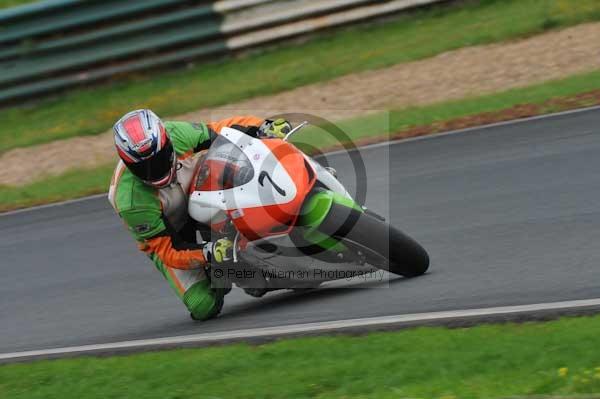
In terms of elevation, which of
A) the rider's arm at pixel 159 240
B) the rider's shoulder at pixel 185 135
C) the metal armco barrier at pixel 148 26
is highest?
the metal armco barrier at pixel 148 26

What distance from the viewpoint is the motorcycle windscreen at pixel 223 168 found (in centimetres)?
619

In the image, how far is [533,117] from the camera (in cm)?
1033

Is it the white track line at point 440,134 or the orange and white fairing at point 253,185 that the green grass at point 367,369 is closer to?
the orange and white fairing at point 253,185

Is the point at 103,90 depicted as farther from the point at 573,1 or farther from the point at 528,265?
the point at 528,265

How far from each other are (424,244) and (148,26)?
25.9ft

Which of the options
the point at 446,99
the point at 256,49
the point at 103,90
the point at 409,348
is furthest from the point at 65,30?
the point at 409,348

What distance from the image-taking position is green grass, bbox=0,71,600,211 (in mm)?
11039

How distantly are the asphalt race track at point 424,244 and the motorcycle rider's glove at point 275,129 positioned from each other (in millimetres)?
1158

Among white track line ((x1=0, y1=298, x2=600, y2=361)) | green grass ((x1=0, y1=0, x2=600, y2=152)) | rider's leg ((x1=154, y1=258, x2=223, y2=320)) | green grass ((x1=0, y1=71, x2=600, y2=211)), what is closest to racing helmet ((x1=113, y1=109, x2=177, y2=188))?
rider's leg ((x1=154, y1=258, x2=223, y2=320))

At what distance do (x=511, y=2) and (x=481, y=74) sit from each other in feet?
8.28

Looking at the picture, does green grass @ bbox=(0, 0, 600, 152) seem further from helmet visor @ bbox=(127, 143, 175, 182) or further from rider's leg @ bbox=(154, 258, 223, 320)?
helmet visor @ bbox=(127, 143, 175, 182)

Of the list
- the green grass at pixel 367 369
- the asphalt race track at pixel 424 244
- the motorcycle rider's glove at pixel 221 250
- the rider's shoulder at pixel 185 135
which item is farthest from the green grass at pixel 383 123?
the green grass at pixel 367 369

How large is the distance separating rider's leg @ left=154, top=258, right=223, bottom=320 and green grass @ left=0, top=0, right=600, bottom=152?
6.76m

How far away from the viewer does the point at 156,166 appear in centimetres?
625
